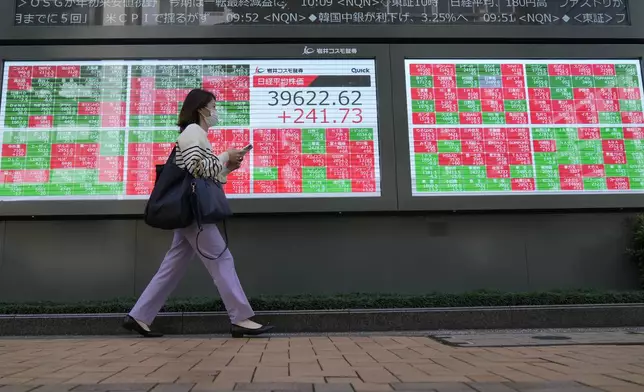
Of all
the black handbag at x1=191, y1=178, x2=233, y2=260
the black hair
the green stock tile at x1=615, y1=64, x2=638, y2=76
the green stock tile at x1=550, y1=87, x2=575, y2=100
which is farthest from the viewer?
the green stock tile at x1=615, y1=64, x2=638, y2=76

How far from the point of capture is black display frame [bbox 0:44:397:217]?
4.98 m

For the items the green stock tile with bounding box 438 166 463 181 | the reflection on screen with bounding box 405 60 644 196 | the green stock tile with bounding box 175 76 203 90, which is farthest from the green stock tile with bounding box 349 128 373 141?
the green stock tile with bounding box 175 76 203 90

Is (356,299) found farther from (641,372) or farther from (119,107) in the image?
(119,107)

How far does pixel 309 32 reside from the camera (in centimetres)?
541

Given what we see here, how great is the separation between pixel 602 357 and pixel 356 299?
2.14m

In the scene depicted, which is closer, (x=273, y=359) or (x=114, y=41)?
(x=273, y=359)

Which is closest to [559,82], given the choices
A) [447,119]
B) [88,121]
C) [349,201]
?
[447,119]

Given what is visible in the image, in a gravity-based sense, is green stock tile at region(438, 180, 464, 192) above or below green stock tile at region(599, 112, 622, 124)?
below

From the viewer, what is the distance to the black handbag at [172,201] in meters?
3.56

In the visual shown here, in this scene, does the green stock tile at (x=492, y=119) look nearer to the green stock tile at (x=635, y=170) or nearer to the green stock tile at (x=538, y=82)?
the green stock tile at (x=538, y=82)

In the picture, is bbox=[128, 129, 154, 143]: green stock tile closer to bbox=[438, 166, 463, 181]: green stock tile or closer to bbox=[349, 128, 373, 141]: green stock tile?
bbox=[349, 128, 373, 141]: green stock tile

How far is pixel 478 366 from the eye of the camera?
255 cm

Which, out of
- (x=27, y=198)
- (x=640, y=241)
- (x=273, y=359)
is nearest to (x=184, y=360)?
A: (x=273, y=359)

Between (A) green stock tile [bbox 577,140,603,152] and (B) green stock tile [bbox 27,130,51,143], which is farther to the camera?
(A) green stock tile [bbox 577,140,603,152]
